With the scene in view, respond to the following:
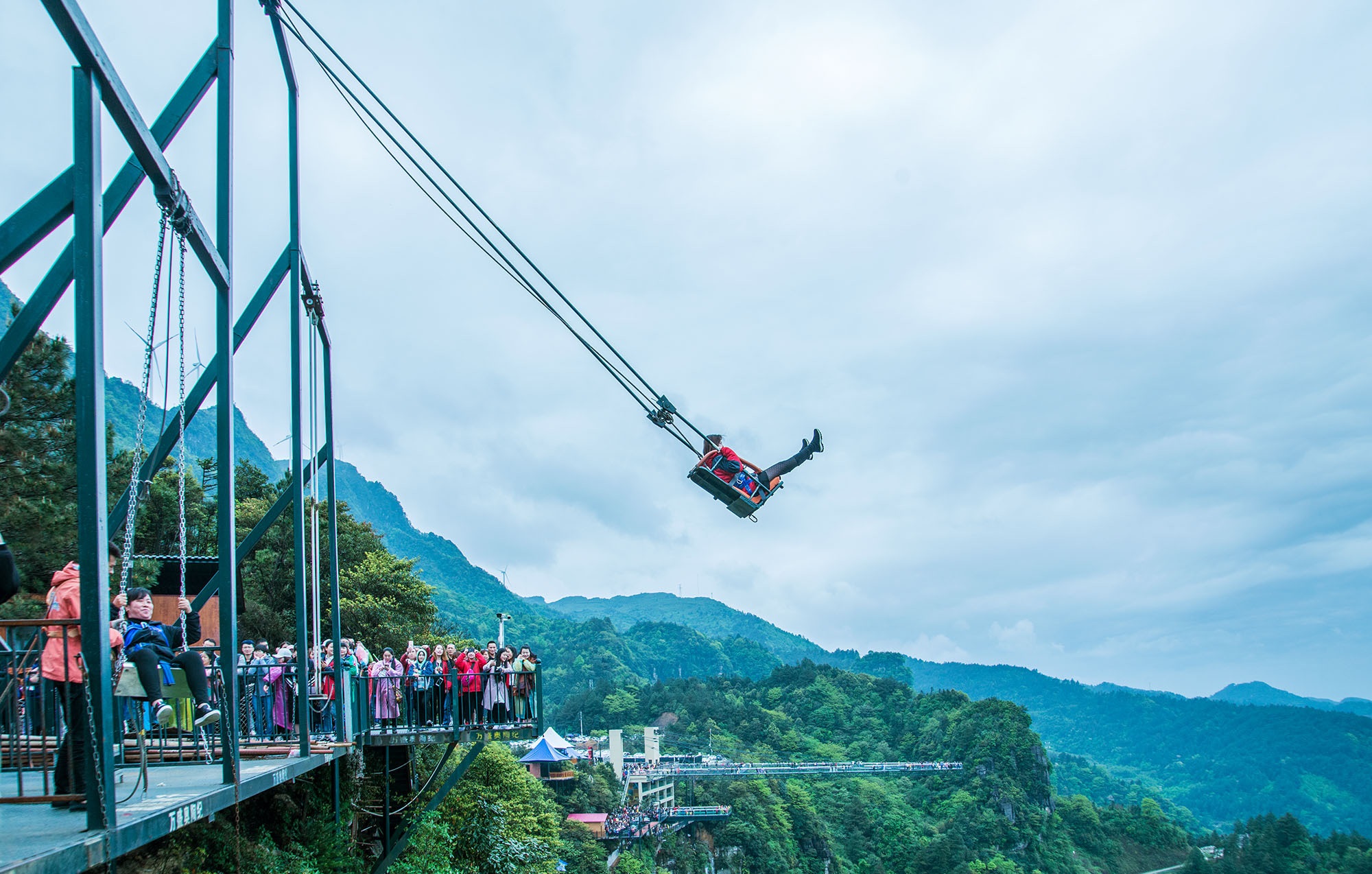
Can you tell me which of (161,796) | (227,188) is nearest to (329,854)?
(161,796)

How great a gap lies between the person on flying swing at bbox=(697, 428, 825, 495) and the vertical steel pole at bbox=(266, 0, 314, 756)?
4.70 metres

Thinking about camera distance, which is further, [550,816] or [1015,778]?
[1015,778]

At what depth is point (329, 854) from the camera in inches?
480

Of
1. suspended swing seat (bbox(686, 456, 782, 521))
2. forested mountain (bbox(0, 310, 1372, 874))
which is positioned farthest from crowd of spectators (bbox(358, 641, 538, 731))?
suspended swing seat (bbox(686, 456, 782, 521))

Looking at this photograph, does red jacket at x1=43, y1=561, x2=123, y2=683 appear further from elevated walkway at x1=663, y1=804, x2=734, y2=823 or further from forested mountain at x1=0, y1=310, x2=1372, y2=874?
elevated walkway at x1=663, y1=804, x2=734, y2=823

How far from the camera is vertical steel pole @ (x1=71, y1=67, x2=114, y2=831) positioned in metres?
5.21

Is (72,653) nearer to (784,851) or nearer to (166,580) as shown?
(166,580)

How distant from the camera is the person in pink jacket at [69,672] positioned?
19.9 ft

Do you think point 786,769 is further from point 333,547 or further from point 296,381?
point 296,381

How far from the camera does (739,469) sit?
12.5 metres

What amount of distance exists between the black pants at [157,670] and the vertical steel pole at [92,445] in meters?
0.95

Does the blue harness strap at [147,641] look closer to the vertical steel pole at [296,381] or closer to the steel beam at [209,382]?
the steel beam at [209,382]

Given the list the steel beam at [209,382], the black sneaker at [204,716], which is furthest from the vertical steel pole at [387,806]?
the black sneaker at [204,716]

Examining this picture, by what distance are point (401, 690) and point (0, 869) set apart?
10134 mm
